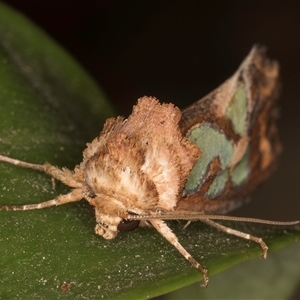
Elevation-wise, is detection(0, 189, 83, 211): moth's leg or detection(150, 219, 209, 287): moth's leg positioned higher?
detection(0, 189, 83, 211): moth's leg

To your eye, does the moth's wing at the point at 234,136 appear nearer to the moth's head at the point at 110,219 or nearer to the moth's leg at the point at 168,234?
the moth's leg at the point at 168,234

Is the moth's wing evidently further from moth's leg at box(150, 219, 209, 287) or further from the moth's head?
the moth's head

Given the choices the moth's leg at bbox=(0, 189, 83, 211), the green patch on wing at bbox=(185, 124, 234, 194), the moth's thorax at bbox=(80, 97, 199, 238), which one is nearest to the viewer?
the moth's leg at bbox=(0, 189, 83, 211)

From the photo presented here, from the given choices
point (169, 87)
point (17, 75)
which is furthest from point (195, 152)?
point (169, 87)

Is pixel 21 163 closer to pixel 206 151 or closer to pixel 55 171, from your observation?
pixel 55 171

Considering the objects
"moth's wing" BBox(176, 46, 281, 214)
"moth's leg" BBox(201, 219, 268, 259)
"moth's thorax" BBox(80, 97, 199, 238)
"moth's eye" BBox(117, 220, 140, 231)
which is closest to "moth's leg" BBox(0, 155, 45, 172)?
"moth's thorax" BBox(80, 97, 199, 238)

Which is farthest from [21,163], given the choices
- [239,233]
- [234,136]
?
[234,136]
